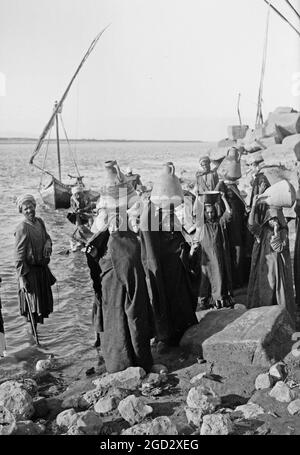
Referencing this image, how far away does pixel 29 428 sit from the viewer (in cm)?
358

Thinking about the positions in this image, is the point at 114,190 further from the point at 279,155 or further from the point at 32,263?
the point at 279,155

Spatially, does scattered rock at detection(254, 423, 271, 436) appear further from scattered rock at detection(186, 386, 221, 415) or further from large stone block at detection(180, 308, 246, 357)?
large stone block at detection(180, 308, 246, 357)

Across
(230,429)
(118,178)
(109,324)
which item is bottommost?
(230,429)

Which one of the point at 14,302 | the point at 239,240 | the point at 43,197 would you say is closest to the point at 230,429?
the point at 239,240

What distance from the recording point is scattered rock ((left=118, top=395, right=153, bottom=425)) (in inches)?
147

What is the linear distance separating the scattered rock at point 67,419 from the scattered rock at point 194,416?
→ 0.81 metres

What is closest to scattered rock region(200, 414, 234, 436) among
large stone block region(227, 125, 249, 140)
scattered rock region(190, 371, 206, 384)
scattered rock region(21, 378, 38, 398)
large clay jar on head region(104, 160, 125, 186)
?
scattered rock region(190, 371, 206, 384)

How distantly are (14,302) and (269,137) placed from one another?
12.4 m

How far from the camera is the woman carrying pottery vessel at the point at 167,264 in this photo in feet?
16.8

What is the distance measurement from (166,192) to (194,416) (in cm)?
236

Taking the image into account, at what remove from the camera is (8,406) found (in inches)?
153

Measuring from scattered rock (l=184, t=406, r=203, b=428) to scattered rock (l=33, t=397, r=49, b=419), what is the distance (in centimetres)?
114

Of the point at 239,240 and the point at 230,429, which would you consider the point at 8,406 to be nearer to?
the point at 230,429

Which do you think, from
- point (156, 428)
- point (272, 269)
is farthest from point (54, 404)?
point (272, 269)
